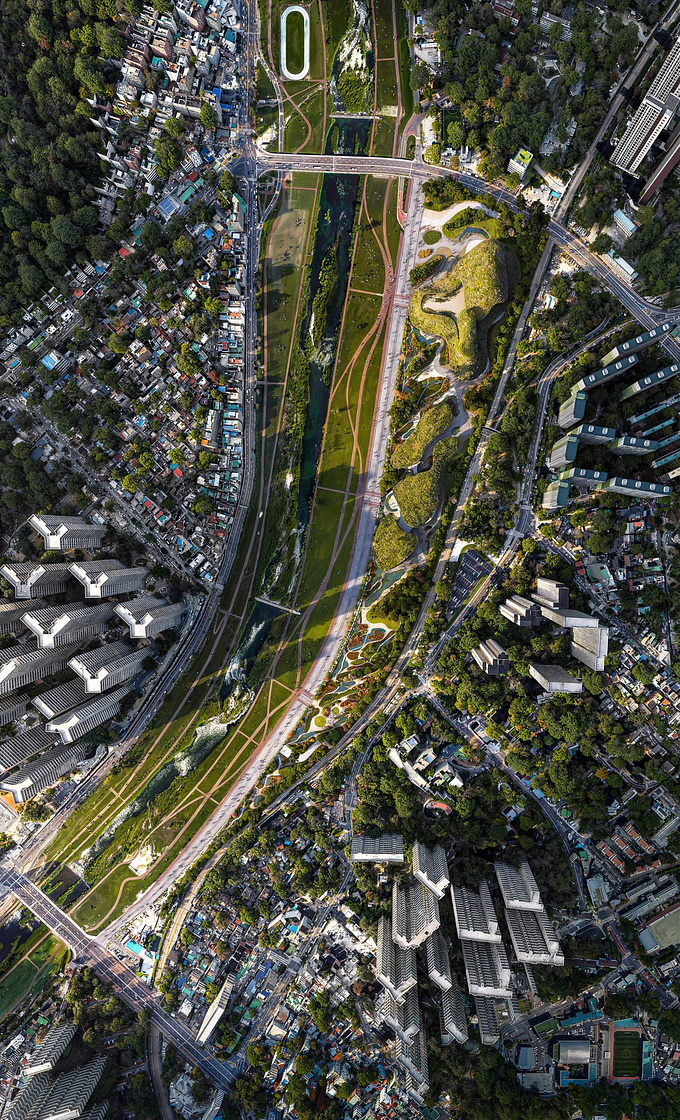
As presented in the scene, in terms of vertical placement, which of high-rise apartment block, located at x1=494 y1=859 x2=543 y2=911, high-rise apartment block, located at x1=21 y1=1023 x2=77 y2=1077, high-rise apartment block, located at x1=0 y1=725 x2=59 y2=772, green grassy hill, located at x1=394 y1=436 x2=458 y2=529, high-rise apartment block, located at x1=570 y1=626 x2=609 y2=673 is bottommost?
high-rise apartment block, located at x1=21 y1=1023 x2=77 y2=1077

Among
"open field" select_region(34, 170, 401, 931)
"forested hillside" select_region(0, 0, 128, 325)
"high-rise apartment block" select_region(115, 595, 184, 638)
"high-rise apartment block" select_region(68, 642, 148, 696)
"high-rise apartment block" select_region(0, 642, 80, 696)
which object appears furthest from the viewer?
"open field" select_region(34, 170, 401, 931)

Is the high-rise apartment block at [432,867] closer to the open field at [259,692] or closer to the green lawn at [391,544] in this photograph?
the open field at [259,692]

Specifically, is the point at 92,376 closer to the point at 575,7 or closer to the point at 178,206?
the point at 178,206

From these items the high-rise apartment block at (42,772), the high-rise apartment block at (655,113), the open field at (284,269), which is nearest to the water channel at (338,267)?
the open field at (284,269)

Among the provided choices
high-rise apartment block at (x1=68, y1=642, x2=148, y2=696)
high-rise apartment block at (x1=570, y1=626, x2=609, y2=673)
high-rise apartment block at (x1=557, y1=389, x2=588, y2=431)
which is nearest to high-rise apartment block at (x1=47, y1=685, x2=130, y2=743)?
high-rise apartment block at (x1=68, y1=642, x2=148, y2=696)

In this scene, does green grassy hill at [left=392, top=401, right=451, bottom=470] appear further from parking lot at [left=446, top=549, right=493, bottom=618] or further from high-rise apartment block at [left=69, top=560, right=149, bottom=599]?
high-rise apartment block at [left=69, top=560, right=149, bottom=599]

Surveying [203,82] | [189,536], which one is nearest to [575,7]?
[203,82]

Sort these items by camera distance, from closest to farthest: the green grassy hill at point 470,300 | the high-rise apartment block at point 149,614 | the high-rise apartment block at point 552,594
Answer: the high-rise apartment block at point 149,614 < the high-rise apartment block at point 552,594 < the green grassy hill at point 470,300

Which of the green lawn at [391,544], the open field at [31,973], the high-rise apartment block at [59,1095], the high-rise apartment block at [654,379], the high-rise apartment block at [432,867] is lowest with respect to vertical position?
the high-rise apartment block at [59,1095]
